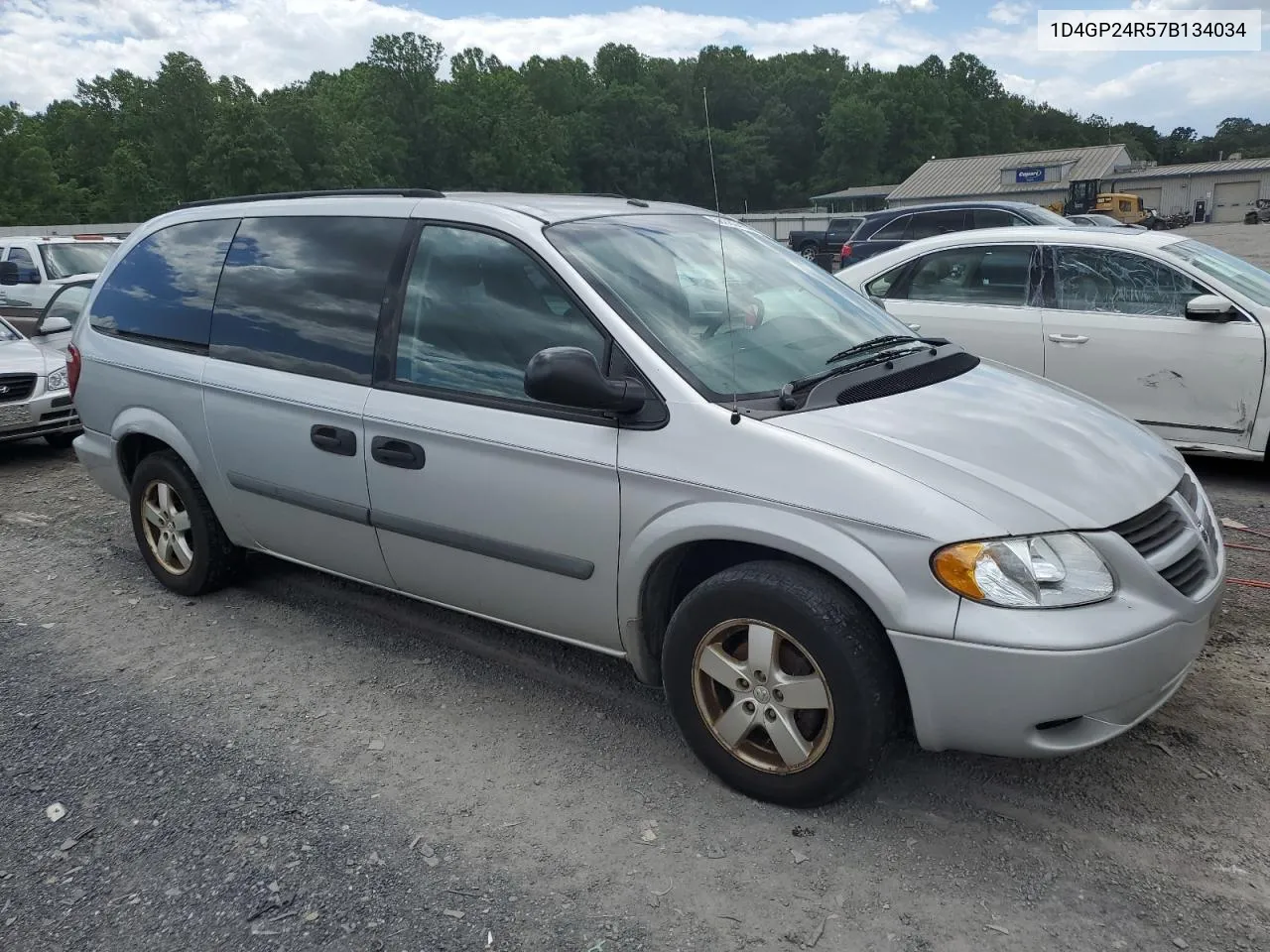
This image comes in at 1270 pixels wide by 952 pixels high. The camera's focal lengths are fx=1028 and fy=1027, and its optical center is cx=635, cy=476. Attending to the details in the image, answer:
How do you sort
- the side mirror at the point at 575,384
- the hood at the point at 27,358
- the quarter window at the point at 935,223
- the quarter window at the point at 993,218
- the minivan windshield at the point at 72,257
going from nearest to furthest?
the side mirror at the point at 575,384 < the hood at the point at 27,358 < the minivan windshield at the point at 72,257 < the quarter window at the point at 993,218 < the quarter window at the point at 935,223

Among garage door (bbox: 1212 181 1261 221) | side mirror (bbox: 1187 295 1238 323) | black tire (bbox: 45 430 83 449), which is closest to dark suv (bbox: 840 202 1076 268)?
side mirror (bbox: 1187 295 1238 323)

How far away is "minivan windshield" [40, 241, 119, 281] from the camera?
13125mm

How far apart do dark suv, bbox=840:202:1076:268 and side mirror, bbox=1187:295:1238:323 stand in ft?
26.7

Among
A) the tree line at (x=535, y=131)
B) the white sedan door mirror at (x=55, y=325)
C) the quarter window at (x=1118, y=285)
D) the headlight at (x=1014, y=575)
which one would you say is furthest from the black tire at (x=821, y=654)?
the tree line at (x=535, y=131)

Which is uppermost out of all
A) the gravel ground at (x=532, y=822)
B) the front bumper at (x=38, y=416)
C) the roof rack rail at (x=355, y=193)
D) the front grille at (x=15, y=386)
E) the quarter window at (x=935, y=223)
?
the roof rack rail at (x=355, y=193)

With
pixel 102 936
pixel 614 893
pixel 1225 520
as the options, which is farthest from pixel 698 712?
pixel 1225 520

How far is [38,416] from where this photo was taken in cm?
811

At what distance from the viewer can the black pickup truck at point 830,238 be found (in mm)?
31594

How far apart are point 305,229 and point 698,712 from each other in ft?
8.24

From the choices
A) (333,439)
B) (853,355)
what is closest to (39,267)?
(333,439)

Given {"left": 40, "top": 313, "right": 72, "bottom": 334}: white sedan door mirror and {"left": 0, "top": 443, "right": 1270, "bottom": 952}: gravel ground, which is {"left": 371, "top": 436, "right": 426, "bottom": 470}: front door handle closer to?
{"left": 0, "top": 443, "right": 1270, "bottom": 952}: gravel ground

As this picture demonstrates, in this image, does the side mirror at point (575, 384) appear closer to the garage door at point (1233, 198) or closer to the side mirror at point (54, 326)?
the side mirror at point (54, 326)

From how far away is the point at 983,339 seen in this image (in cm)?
675

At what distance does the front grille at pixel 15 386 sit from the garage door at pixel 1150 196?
8412 cm
